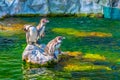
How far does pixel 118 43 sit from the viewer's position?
29.1 m

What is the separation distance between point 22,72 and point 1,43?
22.8ft

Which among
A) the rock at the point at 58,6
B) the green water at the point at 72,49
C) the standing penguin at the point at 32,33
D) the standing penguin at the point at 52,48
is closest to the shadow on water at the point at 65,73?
the green water at the point at 72,49

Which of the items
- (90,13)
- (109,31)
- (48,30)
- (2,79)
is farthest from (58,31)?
(2,79)

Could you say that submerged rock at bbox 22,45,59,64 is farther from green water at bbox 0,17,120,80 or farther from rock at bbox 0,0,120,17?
rock at bbox 0,0,120,17

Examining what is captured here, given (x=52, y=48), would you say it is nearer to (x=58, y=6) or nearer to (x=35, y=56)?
(x=35, y=56)

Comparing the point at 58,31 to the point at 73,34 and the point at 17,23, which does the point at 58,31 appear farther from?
the point at 17,23

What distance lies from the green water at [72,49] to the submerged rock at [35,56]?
1.05 ft

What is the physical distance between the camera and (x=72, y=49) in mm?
26859

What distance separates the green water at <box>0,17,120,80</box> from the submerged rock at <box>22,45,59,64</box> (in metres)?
0.32

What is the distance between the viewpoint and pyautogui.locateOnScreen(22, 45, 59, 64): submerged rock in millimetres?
22433

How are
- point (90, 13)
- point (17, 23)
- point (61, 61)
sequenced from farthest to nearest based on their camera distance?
1. point (90, 13)
2. point (17, 23)
3. point (61, 61)

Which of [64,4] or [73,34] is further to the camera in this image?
[64,4]

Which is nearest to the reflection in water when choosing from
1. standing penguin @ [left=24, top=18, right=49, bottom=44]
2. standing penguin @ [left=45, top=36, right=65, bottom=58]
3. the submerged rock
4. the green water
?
the green water

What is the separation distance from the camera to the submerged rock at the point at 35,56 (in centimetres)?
2243
